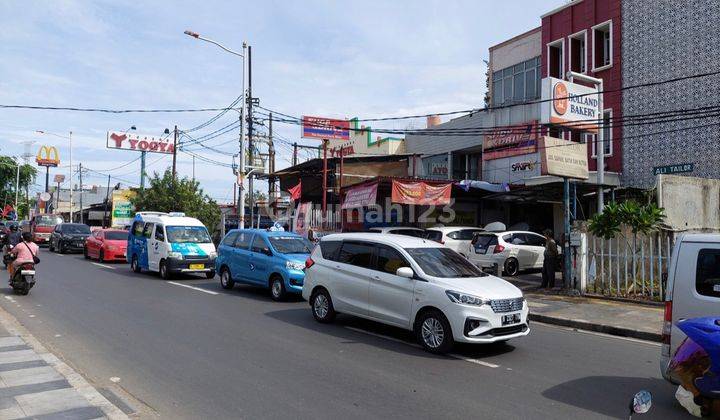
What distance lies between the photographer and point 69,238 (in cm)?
2847

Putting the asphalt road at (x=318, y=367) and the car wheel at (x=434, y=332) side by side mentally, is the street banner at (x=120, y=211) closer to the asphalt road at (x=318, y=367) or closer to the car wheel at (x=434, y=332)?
the asphalt road at (x=318, y=367)

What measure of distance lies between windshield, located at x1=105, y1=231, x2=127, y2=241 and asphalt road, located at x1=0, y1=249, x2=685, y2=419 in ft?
42.4

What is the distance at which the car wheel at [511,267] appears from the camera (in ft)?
58.2

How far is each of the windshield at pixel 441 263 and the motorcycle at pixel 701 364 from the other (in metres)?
4.26

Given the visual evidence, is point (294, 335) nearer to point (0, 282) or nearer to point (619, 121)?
point (0, 282)

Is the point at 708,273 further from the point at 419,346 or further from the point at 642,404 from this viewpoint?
the point at 419,346

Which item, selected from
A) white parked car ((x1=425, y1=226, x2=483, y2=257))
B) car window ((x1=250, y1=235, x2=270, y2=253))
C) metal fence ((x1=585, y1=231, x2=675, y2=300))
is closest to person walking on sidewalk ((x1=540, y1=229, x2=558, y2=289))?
metal fence ((x1=585, y1=231, x2=675, y2=300))

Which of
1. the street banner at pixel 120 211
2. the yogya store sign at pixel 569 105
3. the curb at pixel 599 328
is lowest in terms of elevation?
the curb at pixel 599 328

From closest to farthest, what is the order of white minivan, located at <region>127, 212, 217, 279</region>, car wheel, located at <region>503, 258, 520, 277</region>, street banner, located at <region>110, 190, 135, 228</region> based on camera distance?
white minivan, located at <region>127, 212, 217, 279</region>, car wheel, located at <region>503, 258, 520, 277</region>, street banner, located at <region>110, 190, 135, 228</region>

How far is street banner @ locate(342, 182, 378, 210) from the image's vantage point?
20719 millimetres

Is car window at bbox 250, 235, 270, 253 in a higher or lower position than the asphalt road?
higher

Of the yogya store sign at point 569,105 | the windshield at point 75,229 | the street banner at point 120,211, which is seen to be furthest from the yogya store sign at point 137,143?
the yogya store sign at point 569,105

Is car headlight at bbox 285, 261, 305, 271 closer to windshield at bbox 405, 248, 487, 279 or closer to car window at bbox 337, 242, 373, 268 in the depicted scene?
car window at bbox 337, 242, 373, 268

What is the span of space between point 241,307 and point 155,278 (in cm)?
→ 702
